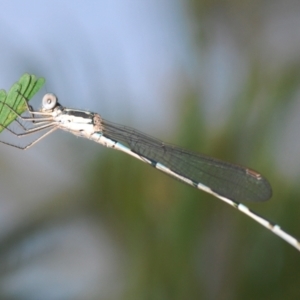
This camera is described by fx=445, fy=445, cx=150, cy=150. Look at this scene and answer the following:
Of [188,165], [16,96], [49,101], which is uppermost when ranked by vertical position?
[188,165]

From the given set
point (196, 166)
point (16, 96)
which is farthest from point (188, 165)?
point (16, 96)

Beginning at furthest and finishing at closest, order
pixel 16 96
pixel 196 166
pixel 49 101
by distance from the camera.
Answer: pixel 196 166 → pixel 49 101 → pixel 16 96

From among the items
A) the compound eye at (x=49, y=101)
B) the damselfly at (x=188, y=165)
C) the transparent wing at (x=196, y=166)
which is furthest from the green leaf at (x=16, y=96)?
the transparent wing at (x=196, y=166)

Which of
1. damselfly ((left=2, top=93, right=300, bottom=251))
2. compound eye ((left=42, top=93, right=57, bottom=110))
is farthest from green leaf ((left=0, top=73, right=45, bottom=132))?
damselfly ((left=2, top=93, right=300, bottom=251))

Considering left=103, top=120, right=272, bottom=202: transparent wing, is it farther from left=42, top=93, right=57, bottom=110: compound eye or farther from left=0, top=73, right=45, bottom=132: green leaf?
left=0, top=73, right=45, bottom=132: green leaf

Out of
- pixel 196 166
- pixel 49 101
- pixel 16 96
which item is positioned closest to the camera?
pixel 16 96

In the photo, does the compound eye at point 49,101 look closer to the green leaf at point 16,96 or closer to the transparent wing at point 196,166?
the transparent wing at point 196,166

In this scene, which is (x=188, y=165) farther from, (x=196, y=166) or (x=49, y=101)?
(x=49, y=101)

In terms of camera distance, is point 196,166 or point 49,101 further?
point 196,166

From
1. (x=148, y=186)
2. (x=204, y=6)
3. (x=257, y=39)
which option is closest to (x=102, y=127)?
(x=148, y=186)
